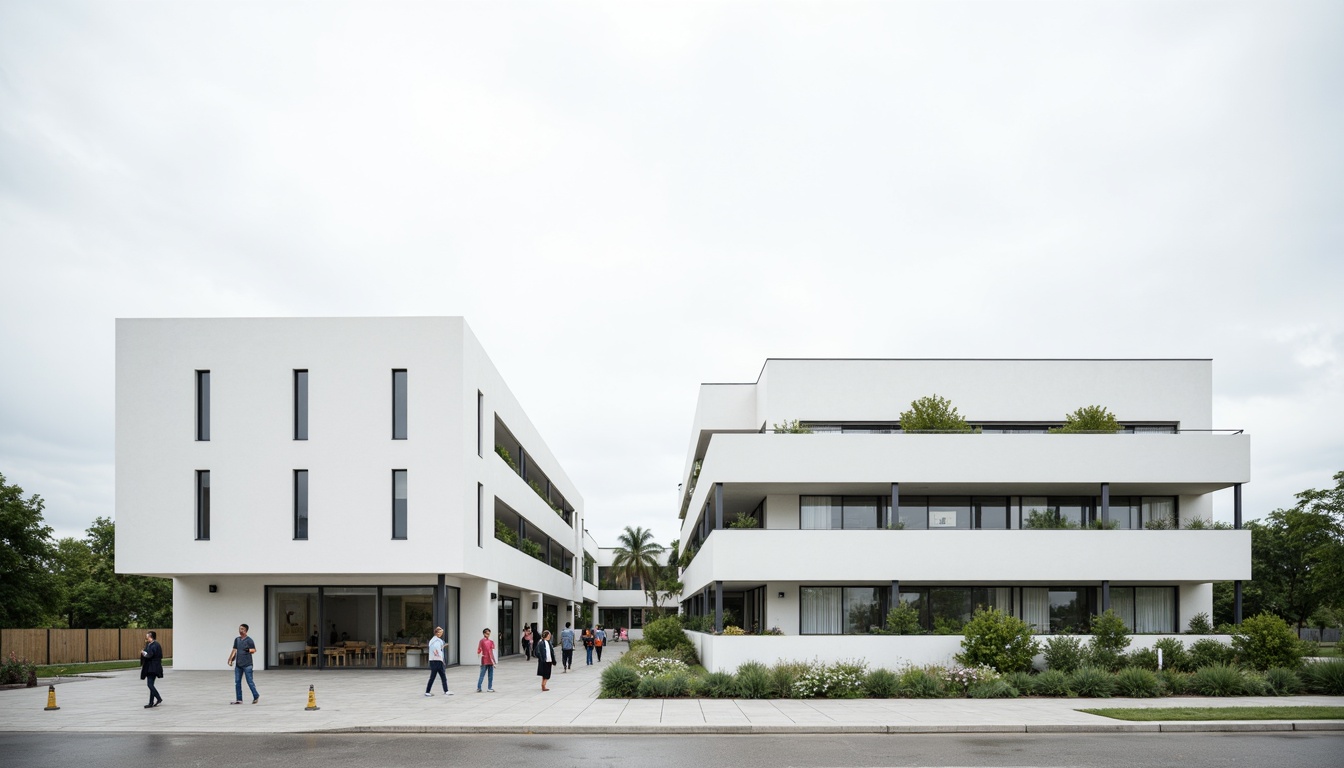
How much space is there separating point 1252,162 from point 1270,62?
3969 millimetres

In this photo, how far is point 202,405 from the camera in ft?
102

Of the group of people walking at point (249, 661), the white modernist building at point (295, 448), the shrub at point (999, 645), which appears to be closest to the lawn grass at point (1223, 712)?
the shrub at point (999, 645)

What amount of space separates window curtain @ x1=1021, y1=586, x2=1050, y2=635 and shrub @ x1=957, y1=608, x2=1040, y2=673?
189 inches

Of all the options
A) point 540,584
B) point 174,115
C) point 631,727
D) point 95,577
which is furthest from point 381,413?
point 95,577

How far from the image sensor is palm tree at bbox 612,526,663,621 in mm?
81812

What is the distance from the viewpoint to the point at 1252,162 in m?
22.9

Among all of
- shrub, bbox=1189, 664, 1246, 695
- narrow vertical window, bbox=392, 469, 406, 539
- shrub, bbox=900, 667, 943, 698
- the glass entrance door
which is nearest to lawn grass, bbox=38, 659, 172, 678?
the glass entrance door

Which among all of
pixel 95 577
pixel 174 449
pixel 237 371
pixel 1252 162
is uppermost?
pixel 1252 162

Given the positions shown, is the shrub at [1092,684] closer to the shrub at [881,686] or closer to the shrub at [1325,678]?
the shrub at [881,686]

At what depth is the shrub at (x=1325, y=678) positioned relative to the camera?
2338 cm

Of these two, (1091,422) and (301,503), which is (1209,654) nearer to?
(1091,422)

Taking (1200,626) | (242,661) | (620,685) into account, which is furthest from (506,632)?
(1200,626)

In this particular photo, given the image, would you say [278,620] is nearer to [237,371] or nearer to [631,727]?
[237,371]

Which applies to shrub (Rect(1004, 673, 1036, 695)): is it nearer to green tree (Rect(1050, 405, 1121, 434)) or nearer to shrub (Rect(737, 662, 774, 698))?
shrub (Rect(737, 662, 774, 698))
